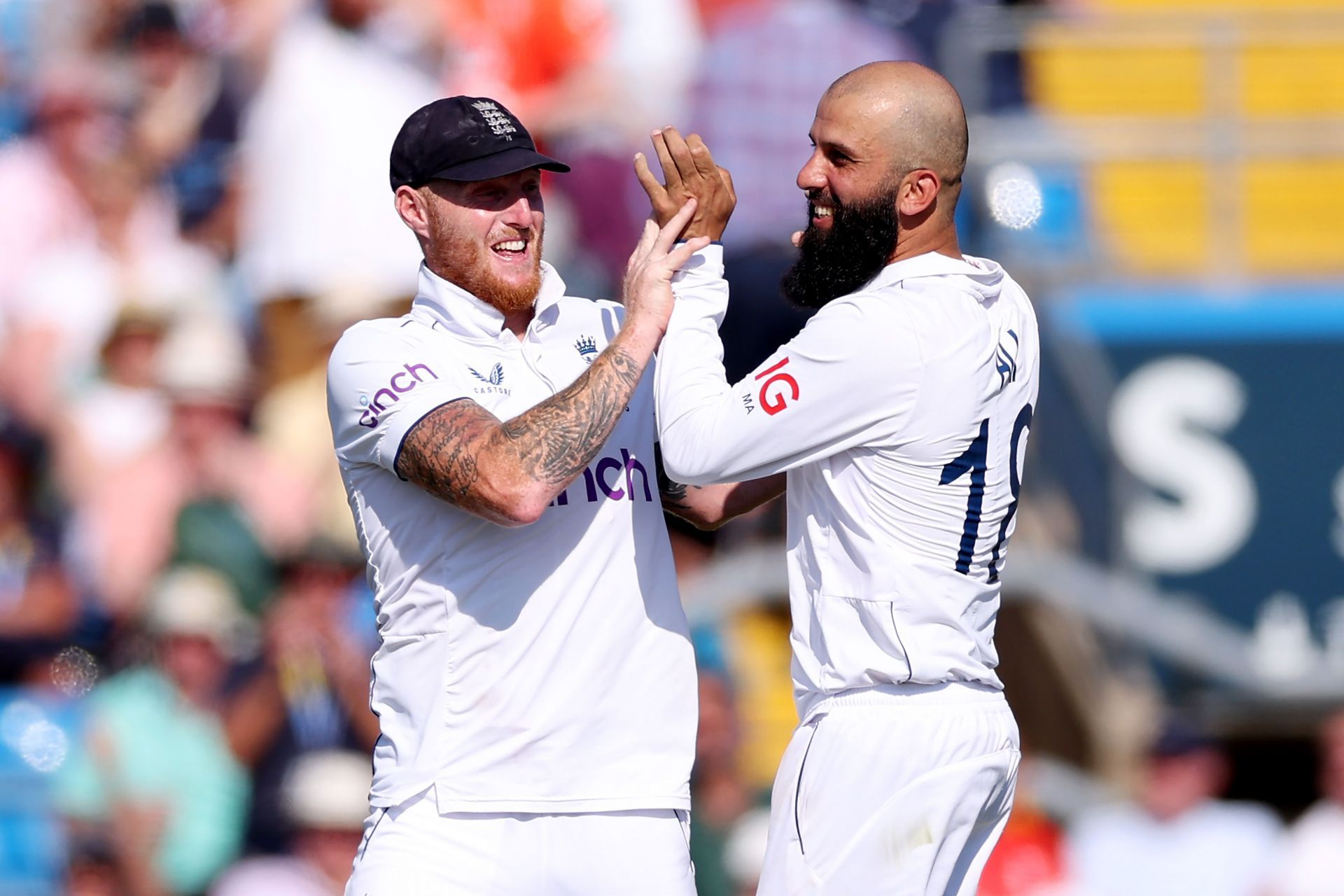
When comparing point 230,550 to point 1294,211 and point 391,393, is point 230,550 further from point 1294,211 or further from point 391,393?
point 1294,211

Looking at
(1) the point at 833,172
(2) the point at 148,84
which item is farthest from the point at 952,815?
(2) the point at 148,84

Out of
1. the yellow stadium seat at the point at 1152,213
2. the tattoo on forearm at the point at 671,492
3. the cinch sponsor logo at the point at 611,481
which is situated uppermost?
the cinch sponsor logo at the point at 611,481

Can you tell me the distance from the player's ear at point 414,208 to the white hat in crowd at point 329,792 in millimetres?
2762

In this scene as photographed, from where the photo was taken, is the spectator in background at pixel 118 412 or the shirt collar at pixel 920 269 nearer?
the shirt collar at pixel 920 269

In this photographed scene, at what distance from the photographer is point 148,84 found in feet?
30.9

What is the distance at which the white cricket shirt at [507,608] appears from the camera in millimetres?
4066

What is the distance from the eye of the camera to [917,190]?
13.0ft

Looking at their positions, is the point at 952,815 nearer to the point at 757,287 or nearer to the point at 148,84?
the point at 757,287

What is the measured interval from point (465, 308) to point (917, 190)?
1026 mm

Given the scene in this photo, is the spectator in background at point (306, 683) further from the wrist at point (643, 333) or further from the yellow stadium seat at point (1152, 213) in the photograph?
the yellow stadium seat at point (1152, 213)

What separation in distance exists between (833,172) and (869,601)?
2.95 ft

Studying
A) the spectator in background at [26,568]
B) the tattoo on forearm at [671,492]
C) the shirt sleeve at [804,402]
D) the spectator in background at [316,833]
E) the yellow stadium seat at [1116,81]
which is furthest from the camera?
the yellow stadium seat at [1116,81]

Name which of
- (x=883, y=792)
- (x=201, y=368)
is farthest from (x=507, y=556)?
(x=201, y=368)

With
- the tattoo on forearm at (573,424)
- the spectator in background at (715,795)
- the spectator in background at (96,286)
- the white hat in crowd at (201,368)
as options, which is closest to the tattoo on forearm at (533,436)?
the tattoo on forearm at (573,424)
